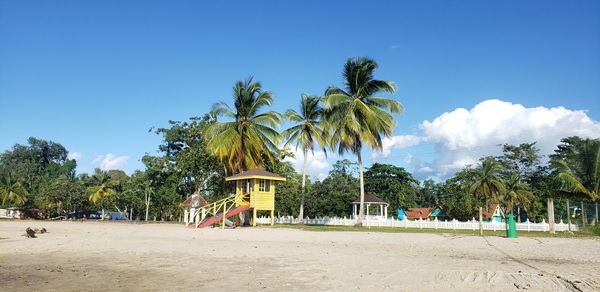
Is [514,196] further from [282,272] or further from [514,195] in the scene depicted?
[282,272]

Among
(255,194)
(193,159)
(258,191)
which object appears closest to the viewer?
(255,194)

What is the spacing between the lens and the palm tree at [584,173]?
27938 millimetres

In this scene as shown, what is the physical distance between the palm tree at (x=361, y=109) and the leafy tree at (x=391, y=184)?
3112 cm

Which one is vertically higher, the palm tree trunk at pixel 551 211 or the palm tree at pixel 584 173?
the palm tree at pixel 584 173

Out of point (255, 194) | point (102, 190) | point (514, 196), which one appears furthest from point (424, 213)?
point (102, 190)

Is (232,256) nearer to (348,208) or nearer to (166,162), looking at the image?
(166,162)

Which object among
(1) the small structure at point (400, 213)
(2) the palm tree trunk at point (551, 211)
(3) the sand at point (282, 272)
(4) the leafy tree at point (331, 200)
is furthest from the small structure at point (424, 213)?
(3) the sand at point (282, 272)

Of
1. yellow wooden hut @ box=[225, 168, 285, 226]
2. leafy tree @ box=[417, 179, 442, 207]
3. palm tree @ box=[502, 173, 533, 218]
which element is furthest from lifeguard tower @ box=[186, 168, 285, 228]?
leafy tree @ box=[417, 179, 442, 207]

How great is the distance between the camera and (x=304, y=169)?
124 feet

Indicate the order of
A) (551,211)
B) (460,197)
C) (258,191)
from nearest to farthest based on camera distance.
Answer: (551,211), (258,191), (460,197)

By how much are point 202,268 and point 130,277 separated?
161 centimetres

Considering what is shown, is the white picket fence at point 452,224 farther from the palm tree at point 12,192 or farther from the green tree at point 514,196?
the palm tree at point 12,192

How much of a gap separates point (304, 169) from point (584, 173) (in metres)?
20.9

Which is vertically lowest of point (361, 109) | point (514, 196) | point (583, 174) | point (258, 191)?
point (258, 191)
